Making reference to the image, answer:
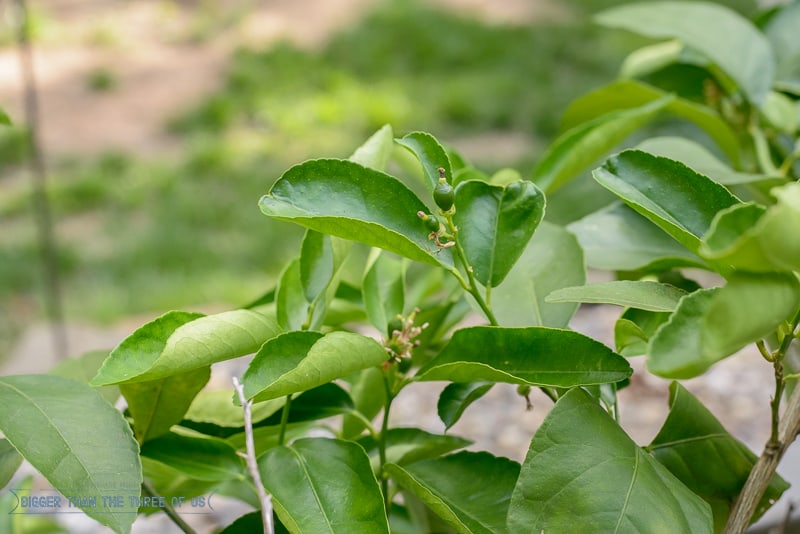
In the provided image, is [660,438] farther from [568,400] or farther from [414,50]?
[414,50]

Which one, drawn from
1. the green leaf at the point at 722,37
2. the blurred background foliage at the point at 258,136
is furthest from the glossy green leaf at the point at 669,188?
the blurred background foliage at the point at 258,136

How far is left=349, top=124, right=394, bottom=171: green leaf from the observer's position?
0.64 meters

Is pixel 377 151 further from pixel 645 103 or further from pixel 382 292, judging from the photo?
pixel 645 103

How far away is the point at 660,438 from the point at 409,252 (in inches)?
8.1

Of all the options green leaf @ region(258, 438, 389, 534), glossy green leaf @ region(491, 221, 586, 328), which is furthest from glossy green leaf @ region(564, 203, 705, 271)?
green leaf @ region(258, 438, 389, 534)

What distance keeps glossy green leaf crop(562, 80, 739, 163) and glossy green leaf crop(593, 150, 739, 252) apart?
1.09 ft

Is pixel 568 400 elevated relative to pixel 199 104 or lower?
elevated

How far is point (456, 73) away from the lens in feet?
14.3

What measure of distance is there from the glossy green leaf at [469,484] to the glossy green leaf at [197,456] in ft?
0.34

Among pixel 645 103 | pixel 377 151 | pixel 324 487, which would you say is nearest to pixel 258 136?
pixel 645 103

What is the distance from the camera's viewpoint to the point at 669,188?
0.56m

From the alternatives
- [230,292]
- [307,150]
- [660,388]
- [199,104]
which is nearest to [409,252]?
[660,388]

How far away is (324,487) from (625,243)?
0.98ft

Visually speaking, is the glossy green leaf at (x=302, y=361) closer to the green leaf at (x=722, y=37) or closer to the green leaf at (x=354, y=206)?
the green leaf at (x=354, y=206)
